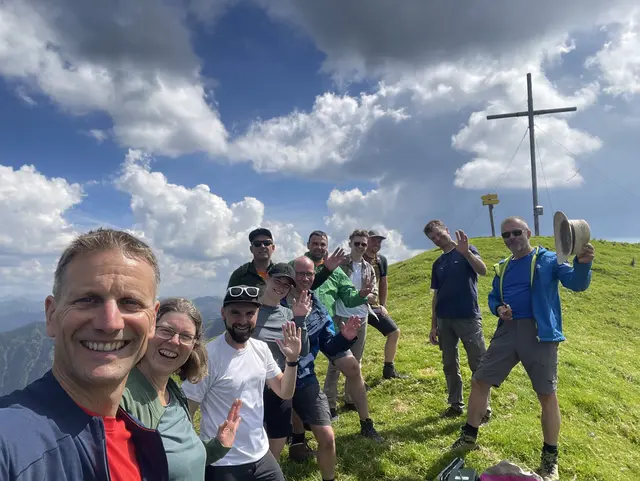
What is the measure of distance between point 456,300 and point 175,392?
664 centimetres

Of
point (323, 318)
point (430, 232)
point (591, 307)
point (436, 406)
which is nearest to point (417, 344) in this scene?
point (436, 406)

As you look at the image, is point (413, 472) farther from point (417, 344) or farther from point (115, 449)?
point (417, 344)

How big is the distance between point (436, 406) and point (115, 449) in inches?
361

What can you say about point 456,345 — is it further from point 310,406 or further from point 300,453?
point 310,406

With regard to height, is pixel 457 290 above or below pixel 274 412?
above

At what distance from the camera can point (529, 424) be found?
9.15m

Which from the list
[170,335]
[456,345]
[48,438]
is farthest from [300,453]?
[48,438]

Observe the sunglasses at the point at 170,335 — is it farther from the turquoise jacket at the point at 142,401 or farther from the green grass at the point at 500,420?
the green grass at the point at 500,420

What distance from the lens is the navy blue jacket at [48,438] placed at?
1783mm

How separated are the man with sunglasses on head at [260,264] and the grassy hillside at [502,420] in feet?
11.1

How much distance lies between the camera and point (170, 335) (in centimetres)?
371

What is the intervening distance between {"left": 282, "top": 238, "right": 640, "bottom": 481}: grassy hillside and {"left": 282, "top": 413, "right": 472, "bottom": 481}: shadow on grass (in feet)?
0.06

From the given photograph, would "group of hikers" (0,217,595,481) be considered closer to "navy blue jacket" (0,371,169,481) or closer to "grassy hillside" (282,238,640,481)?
"navy blue jacket" (0,371,169,481)

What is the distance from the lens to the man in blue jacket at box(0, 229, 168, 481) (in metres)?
1.88
